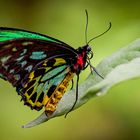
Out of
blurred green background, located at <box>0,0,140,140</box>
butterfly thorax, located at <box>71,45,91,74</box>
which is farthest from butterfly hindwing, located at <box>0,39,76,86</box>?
blurred green background, located at <box>0,0,140,140</box>

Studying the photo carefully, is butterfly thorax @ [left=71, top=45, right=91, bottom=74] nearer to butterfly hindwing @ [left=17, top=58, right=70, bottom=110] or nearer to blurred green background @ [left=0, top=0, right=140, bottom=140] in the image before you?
butterfly hindwing @ [left=17, top=58, right=70, bottom=110]

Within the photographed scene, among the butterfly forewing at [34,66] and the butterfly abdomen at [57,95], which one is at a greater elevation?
the butterfly forewing at [34,66]

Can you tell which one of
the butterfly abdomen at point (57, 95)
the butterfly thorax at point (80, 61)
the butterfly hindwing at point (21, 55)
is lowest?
the butterfly abdomen at point (57, 95)

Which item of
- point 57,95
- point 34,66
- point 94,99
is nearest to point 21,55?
point 34,66

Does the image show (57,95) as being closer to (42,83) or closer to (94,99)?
(42,83)

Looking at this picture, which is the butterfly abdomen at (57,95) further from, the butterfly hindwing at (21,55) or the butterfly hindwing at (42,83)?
the butterfly hindwing at (21,55)

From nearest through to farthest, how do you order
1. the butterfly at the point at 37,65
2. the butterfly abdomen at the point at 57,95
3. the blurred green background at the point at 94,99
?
the butterfly abdomen at the point at 57,95 < the butterfly at the point at 37,65 < the blurred green background at the point at 94,99

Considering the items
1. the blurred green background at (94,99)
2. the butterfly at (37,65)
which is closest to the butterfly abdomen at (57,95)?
the butterfly at (37,65)
